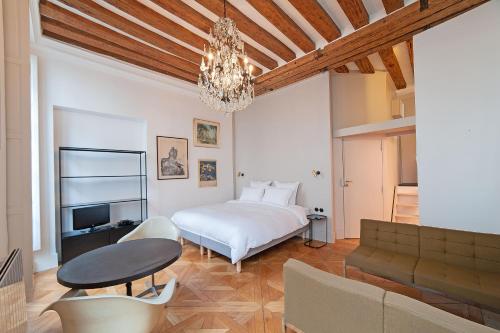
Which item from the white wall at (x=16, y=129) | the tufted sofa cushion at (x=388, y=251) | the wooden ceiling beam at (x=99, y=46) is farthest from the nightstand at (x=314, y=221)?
the white wall at (x=16, y=129)

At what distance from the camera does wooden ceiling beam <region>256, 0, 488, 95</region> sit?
2.30m

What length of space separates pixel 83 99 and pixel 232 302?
3581 mm

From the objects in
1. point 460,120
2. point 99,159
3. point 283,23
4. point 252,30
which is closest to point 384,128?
point 460,120

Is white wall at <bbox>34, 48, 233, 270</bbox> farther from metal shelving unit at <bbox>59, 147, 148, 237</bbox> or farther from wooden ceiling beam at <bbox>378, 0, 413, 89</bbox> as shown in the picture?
wooden ceiling beam at <bbox>378, 0, 413, 89</bbox>

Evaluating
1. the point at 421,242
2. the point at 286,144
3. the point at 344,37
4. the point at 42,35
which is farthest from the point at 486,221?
the point at 42,35

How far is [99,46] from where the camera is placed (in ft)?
9.95

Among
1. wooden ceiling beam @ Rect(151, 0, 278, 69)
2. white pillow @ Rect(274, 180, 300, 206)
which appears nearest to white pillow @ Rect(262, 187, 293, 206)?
white pillow @ Rect(274, 180, 300, 206)

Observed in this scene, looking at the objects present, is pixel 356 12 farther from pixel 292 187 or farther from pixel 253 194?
pixel 253 194

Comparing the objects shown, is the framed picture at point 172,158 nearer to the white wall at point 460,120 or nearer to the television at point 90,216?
the television at point 90,216

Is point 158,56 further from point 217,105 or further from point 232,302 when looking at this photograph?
point 232,302

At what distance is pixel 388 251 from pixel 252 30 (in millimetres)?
3249

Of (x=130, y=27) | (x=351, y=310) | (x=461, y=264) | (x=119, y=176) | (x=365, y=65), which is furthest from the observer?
(x=365, y=65)

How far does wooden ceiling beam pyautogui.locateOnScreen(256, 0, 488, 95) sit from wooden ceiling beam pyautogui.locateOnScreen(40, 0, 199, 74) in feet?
5.64

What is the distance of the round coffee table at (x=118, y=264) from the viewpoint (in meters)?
1.35
